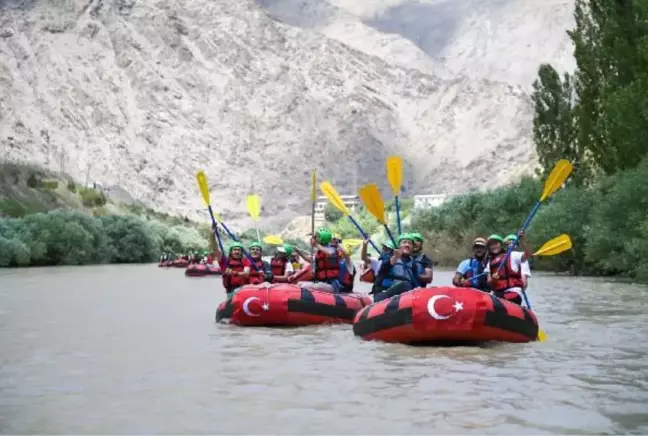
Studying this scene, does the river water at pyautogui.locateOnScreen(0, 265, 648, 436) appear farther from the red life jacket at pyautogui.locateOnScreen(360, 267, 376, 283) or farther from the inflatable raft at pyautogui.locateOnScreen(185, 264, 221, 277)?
the inflatable raft at pyautogui.locateOnScreen(185, 264, 221, 277)

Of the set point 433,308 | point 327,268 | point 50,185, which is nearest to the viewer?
point 433,308

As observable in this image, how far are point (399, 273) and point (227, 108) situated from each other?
136 meters

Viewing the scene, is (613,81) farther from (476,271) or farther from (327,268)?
(476,271)

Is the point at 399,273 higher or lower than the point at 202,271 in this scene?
Answer: lower

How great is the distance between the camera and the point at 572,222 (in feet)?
112

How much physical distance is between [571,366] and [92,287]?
77.3 ft

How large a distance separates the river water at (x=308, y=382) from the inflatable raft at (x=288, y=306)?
274 mm

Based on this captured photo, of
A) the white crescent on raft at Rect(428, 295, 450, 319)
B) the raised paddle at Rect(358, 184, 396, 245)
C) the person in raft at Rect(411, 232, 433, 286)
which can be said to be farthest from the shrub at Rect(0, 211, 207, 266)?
the white crescent on raft at Rect(428, 295, 450, 319)

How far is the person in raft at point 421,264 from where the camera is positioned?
13.6m

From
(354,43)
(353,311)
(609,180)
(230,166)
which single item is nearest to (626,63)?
(609,180)

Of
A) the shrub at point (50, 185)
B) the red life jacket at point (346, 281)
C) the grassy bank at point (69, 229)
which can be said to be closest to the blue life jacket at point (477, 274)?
the red life jacket at point (346, 281)

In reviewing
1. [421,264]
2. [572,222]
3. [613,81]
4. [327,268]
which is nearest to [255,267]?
[327,268]

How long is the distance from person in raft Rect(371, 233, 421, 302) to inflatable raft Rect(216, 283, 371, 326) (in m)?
1.69

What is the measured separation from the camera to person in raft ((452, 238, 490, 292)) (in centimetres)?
1344
